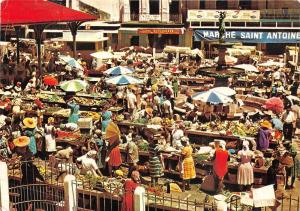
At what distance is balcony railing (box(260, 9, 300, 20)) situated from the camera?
42.8 meters

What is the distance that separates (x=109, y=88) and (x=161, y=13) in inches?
914

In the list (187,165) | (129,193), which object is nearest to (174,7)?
(187,165)

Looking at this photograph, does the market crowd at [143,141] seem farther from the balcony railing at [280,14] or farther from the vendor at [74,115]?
the balcony railing at [280,14]

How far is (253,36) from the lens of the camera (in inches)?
1668

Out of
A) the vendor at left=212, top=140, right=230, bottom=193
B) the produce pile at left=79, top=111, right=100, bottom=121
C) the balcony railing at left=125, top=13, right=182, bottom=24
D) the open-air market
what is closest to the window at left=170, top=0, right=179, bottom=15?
the balcony railing at left=125, top=13, right=182, bottom=24

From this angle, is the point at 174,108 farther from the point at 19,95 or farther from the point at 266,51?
the point at 266,51

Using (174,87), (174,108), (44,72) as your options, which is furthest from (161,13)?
(174,108)

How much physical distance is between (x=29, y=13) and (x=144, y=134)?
12.0m

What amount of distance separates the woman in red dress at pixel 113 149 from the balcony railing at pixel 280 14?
3211 centimetres

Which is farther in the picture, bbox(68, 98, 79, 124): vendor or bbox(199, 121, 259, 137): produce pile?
bbox(68, 98, 79, 124): vendor

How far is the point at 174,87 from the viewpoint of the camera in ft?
78.7

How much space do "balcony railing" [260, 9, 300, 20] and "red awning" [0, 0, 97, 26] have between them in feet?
68.8

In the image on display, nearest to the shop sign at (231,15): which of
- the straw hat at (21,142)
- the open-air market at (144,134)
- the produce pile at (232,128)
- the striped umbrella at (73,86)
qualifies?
the open-air market at (144,134)

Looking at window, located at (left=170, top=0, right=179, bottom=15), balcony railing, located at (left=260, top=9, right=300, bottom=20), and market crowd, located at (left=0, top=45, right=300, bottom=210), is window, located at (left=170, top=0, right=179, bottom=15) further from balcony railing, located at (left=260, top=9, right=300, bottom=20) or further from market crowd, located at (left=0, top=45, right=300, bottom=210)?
market crowd, located at (left=0, top=45, right=300, bottom=210)
